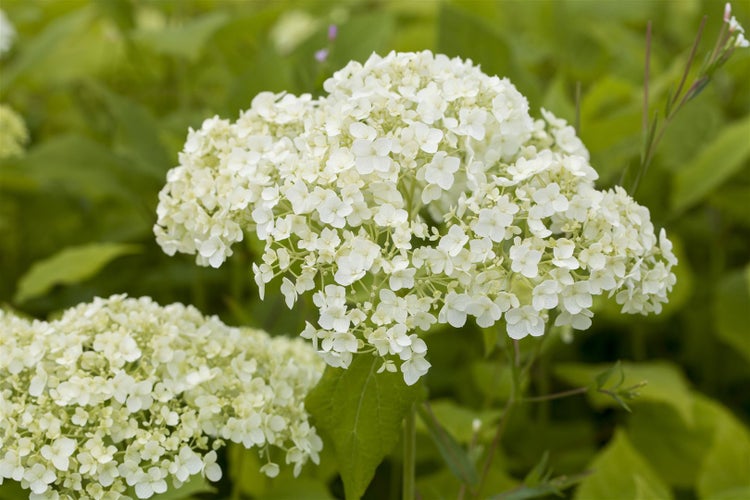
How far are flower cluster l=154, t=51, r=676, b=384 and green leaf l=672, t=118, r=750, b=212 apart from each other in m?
0.91

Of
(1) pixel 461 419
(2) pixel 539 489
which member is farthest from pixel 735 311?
(2) pixel 539 489

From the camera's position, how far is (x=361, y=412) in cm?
106

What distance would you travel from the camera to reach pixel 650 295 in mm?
1104

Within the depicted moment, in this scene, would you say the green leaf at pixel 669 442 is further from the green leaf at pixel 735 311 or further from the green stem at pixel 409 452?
the green stem at pixel 409 452

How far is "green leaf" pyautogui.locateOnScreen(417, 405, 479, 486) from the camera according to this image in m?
1.22

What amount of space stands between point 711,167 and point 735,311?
304mm

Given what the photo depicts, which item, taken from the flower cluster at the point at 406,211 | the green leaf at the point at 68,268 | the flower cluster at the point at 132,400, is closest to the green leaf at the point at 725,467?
the flower cluster at the point at 406,211

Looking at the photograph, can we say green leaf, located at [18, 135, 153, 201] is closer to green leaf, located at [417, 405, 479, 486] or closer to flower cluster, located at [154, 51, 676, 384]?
flower cluster, located at [154, 51, 676, 384]

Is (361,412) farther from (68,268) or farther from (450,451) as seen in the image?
(68,268)

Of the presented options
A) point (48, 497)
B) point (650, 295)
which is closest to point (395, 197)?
point (650, 295)

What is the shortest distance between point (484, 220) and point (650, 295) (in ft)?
0.78

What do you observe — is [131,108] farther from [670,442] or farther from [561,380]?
[670,442]

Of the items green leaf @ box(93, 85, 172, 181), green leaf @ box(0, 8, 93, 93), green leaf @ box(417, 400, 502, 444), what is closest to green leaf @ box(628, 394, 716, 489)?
green leaf @ box(417, 400, 502, 444)

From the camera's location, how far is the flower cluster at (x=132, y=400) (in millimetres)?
1058
